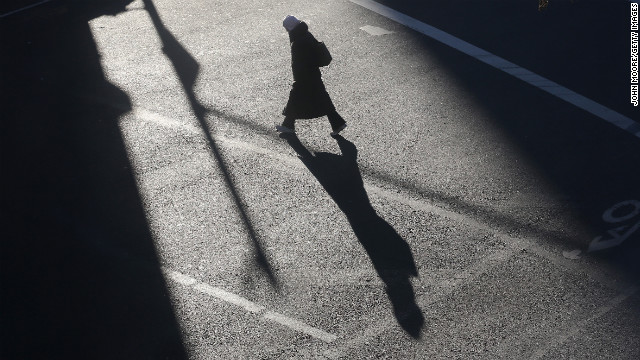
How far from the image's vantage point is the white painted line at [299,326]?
6.72 meters

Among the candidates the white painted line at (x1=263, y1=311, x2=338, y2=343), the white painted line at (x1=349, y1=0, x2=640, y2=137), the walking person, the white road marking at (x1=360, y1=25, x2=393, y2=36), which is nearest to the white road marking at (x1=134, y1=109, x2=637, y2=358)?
the white painted line at (x1=263, y1=311, x2=338, y2=343)

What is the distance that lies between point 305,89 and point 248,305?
11.9 feet

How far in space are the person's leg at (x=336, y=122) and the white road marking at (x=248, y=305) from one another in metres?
3.36

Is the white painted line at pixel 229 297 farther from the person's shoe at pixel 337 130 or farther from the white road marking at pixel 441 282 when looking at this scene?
the person's shoe at pixel 337 130

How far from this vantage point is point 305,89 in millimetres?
9727

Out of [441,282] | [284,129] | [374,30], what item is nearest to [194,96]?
[284,129]

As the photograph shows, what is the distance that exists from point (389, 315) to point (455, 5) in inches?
352

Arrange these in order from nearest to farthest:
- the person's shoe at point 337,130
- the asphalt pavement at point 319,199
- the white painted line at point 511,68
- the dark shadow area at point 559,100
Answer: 1. the asphalt pavement at point 319,199
2. the dark shadow area at point 559,100
3. the person's shoe at point 337,130
4. the white painted line at point 511,68

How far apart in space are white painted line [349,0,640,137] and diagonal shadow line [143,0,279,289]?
3.90 meters

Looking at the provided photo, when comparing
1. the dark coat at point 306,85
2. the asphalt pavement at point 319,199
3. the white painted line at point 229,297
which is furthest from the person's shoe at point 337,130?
the white painted line at point 229,297

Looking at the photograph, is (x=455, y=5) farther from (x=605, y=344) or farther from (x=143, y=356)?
(x=143, y=356)

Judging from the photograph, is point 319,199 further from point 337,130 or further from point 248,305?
point 248,305

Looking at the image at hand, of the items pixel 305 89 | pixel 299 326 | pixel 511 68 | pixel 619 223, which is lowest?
pixel 511 68

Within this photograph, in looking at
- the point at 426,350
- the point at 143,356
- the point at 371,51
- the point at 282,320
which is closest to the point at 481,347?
the point at 426,350
